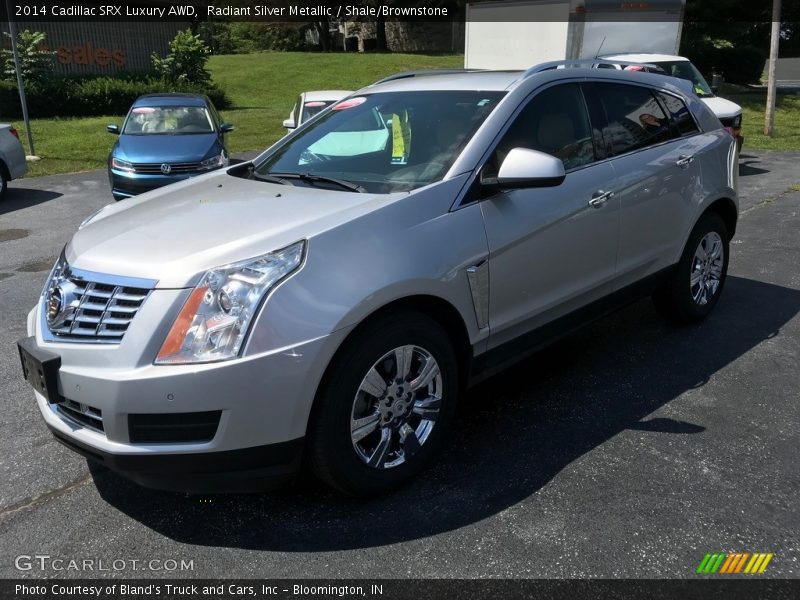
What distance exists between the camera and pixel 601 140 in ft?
14.1

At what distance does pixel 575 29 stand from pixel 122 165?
860cm

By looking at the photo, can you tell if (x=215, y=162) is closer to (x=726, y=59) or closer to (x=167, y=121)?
(x=167, y=121)

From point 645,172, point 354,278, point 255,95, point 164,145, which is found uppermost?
point 645,172

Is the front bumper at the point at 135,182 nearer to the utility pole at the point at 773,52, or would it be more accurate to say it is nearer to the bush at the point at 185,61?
the utility pole at the point at 773,52

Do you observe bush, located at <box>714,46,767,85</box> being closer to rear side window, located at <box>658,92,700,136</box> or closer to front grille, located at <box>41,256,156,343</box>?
rear side window, located at <box>658,92,700,136</box>

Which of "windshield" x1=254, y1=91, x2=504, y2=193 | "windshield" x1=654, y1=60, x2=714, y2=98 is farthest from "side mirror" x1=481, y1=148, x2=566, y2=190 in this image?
"windshield" x1=654, y1=60, x2=714, y2=98

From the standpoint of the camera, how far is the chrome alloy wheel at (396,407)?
307 cm

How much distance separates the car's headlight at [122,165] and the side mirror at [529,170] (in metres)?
8.46

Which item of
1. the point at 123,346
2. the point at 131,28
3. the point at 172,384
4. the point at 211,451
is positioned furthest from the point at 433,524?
the point at 131,28

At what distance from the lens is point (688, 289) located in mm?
5160

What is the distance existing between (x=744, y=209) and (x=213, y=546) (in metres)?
8.78

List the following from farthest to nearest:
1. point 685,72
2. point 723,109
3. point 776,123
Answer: point 776,123 < point 685,72 < point 723,109

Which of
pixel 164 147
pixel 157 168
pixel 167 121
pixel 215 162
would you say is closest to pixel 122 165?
pixel 157 168

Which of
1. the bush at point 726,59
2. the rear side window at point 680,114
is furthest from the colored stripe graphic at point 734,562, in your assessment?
the bush at point 726,59
